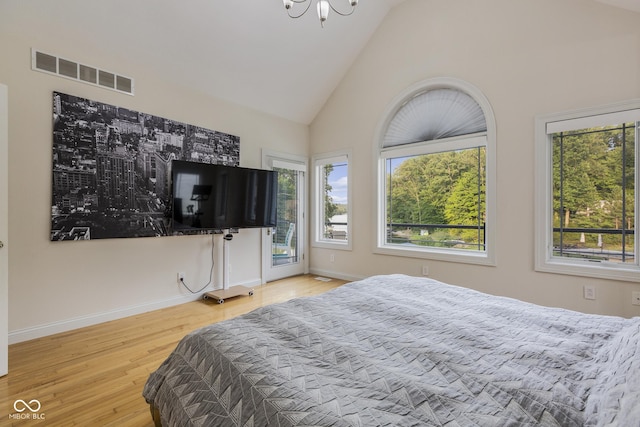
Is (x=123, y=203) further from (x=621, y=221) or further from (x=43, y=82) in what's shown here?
(x=621, y=221)

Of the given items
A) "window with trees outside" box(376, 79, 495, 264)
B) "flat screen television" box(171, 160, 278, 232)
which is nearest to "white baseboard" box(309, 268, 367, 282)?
"window with trees outside" box(376, 79, 495, 264)

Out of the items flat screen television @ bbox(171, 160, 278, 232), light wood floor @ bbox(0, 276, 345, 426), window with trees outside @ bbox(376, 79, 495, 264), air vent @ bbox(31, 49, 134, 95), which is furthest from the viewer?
window with trees outside @ bbox(376, 79, 495, 264)

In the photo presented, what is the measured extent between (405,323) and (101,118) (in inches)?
131

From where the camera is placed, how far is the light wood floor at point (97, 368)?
1.71 m

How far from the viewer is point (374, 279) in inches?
88.7

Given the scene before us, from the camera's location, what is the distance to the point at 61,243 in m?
2.77

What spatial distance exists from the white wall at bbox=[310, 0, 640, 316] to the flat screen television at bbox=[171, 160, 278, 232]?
1.52 meters

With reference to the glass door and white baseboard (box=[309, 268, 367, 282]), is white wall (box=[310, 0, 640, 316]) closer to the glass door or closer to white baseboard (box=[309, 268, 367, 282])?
white baseboard (box=[309, 268, 367, 282])

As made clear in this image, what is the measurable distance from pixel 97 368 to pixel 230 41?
3425 mm

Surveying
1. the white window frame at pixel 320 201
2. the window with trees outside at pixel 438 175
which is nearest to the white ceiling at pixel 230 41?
the white window frame at pixel 320 201

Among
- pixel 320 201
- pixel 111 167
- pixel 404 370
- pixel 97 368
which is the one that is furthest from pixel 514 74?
pixel 97 368

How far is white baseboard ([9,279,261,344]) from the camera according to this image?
2579 mm

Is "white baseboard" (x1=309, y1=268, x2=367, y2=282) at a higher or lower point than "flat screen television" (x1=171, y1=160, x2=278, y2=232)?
lower

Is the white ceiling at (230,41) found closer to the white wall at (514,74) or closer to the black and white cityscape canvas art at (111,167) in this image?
the white wall at (514,74)
